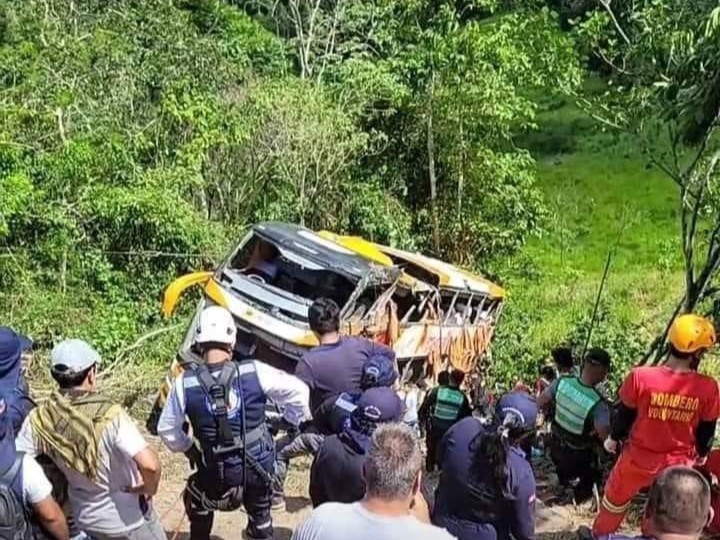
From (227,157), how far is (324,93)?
2.55m

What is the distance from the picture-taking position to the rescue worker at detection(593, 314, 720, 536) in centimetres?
559

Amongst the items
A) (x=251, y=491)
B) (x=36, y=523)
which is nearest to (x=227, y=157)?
(x=251, y=491)

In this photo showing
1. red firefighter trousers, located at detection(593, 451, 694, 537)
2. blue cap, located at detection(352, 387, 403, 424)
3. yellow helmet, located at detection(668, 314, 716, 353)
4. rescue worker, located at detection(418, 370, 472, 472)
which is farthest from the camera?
rescue worker, located at detection(418, 370, 472, 472)

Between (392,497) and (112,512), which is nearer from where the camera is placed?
(392,497)

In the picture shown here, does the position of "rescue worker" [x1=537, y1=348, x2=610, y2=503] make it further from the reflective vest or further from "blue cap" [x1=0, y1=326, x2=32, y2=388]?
"blue cap" [x1=0, y1=326, x2=32, y2=388]

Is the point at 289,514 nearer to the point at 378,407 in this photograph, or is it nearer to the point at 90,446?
the point at 378,407

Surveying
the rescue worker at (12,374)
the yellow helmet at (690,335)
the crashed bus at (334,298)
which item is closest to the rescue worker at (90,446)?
the rescue worker at (12,374)

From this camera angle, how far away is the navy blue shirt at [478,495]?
15.4ft

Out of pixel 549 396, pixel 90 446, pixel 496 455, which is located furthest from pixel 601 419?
pixel 90 446

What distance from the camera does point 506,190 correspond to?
2050 cm

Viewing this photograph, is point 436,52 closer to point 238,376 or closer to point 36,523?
point 238,376

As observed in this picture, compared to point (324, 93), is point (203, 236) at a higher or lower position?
lower

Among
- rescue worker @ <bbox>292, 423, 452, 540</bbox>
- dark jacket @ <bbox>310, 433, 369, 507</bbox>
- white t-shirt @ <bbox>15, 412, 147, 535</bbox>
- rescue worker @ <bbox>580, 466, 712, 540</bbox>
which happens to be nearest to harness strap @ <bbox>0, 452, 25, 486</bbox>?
white t-shirt @ <bbox>15, 412, 147, 535</bbox>

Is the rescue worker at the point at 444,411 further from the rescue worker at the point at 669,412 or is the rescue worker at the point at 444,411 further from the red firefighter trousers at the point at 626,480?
the rescue worker at the point at 669,412
